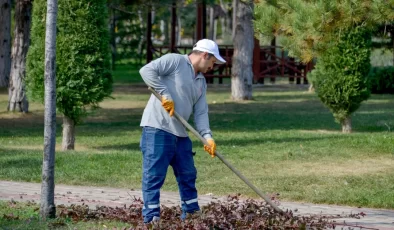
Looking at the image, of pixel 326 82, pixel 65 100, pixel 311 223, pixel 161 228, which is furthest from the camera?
pixel 326 82

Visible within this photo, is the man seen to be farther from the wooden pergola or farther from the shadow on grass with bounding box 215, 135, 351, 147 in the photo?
the wooden pergola

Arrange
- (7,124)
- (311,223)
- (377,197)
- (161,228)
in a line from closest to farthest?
(161,228), (311,223), (377,197), (7,124)

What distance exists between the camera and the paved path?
790cm

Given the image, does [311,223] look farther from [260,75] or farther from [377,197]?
[260,75]

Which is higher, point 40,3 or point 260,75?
point 40,3

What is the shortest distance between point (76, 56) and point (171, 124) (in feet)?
19.8

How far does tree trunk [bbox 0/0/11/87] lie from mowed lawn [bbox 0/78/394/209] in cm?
520

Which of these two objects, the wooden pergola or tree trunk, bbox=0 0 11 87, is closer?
tree trunk, bbox=0 0 11 87

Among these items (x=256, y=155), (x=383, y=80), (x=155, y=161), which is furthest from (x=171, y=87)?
(x=383, y=80)

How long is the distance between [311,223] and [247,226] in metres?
0.62

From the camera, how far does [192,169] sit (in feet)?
23.6

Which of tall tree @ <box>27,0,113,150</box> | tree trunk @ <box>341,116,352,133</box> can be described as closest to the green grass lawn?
tall tree @ <box>27,0,113,150</box>

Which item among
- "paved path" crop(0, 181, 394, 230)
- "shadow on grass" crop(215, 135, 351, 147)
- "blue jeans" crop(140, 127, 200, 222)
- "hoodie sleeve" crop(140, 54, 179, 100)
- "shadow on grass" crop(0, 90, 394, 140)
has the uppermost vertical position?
"hoodie sleeve" crop(140, 54, 179, 100)

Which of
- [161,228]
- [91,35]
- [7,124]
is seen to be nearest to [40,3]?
[91,35]
